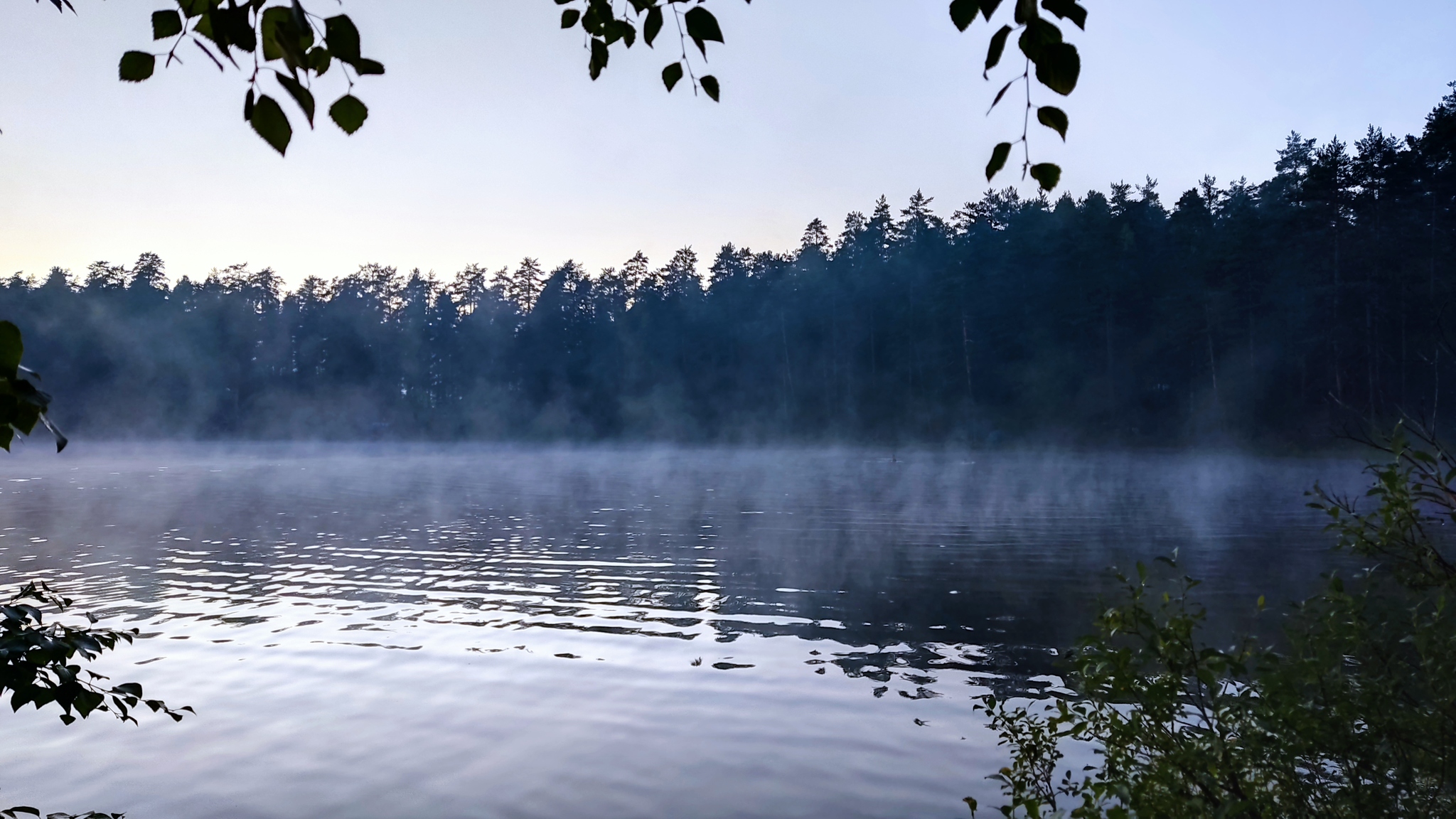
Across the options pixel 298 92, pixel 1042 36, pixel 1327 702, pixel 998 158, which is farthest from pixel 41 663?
pixel 1327 702

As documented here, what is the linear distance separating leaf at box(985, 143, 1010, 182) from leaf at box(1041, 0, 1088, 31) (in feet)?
0.88

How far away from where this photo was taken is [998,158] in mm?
1969

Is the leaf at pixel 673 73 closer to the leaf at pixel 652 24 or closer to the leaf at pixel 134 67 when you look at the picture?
the leaf at pixel 652 24

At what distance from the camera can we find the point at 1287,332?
54094 millimetres

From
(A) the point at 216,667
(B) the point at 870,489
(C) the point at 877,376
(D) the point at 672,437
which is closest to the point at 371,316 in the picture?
(D) the point at 672,437

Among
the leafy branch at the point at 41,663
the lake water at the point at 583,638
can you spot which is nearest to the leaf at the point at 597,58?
the leafy branch at the point at 41,663

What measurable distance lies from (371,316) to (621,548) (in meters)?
102

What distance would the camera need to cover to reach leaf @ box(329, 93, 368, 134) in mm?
1607

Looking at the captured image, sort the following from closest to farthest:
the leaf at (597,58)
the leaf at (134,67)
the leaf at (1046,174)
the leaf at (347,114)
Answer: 1. the leaf at (347,114)
2. the leaf at (134,67)
3. the leaf at (1046,174)
4. the leaf at (597,58)

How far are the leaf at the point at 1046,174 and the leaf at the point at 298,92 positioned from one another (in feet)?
4.68

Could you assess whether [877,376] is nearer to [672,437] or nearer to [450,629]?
[672,437]

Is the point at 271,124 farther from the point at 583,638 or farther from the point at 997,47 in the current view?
the point at 583,638

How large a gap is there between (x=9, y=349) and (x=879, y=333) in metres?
82.7

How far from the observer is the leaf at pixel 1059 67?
1.74 m
